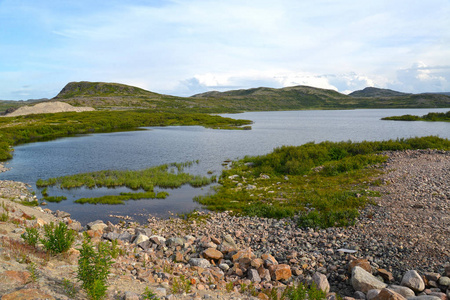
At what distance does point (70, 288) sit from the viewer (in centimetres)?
773

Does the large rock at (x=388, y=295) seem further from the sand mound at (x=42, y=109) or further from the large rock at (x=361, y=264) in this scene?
the sand mound at (x=42, y=109)

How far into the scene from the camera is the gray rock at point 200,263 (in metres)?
11.9

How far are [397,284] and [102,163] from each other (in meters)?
36.6

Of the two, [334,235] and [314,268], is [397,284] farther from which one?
[334,235]

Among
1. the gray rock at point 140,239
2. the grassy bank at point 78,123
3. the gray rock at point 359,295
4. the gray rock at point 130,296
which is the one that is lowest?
the gray rock at point 359,295

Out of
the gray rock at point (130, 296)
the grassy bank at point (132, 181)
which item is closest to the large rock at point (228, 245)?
the gray rock at point (130, 296)

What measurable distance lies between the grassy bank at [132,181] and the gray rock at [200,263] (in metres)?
13.4

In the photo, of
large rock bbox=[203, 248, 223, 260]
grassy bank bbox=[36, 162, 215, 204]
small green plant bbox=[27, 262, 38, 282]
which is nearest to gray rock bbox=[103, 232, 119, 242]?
large rock bbox=[203, 248, 223, 260]

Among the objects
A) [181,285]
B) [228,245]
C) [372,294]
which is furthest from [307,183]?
[181,285]

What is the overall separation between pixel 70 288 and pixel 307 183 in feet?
71.8

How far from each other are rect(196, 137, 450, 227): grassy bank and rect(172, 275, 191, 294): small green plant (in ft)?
30.7

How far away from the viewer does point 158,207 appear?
2252 cm

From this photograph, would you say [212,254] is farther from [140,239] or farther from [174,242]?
[140,239]

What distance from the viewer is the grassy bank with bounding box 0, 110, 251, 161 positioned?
7044 centimetres
